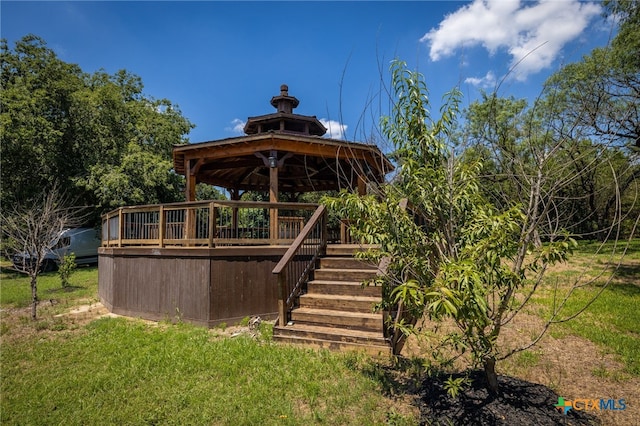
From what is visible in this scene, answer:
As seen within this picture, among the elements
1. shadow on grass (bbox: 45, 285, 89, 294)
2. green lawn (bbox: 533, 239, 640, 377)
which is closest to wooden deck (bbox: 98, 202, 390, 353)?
green lawn (bbox: 533, 239, 640, 377)

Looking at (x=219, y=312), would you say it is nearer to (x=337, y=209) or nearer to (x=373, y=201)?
(x=337, y=209)

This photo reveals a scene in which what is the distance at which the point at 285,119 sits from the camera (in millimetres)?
11812

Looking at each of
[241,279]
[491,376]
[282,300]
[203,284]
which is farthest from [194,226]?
[491,376]

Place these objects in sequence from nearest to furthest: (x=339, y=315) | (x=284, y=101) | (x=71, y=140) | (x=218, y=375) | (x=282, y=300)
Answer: (x=218, y=375), (x=339, y=315), (x=282, y=300), (x=284, y=101), (x=71, y=140)

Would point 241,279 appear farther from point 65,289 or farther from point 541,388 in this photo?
point 65,289

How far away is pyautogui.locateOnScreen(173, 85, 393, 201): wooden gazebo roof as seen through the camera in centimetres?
870

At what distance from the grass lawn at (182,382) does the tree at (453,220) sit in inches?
48.7

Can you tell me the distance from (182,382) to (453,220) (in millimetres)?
3608

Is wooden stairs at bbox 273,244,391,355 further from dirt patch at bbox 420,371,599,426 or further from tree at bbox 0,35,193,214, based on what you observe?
tree at bbox 0,35,193,214

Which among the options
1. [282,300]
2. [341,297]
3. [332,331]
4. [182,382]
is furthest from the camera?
[341,297]

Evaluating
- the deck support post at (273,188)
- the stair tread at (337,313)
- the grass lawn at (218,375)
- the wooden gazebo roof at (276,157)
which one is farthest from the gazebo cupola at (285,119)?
the grass lawn at (218,375)

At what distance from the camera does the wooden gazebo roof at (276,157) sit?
8695mm

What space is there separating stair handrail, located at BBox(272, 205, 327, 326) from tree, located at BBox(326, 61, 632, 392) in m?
2.41

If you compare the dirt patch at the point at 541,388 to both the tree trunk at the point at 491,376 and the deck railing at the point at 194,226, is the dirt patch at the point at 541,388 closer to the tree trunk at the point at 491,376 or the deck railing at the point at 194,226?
the tree trunk at the point at 491,376
